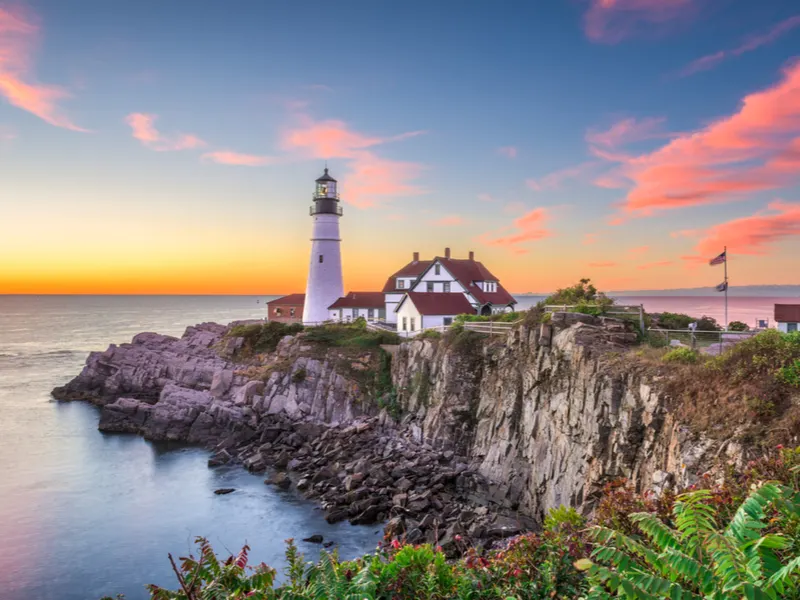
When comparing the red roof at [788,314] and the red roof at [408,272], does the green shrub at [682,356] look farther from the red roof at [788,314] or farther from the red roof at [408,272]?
the red roof at [408,272]

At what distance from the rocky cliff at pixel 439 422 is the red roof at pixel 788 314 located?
11109 mm

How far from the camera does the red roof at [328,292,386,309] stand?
5900 cm

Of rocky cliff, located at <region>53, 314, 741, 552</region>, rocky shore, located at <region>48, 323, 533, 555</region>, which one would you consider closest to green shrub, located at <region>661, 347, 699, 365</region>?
rocky cliff, located at <region>53, 314, 741, 552</region>

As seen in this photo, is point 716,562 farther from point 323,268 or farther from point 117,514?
point 323,268

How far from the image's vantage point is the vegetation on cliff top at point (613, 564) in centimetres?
501

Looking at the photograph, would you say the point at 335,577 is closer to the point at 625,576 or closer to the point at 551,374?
the point at 625,576

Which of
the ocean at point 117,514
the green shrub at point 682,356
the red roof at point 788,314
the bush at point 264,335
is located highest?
the red roof at point 788,314

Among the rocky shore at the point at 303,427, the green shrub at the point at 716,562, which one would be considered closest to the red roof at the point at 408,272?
the rocky shore at the point at 303,427

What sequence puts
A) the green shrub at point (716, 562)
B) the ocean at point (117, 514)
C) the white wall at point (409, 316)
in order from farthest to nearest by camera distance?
1. the white wall at point (409, 316)
2. the ocean at point (117, 514)
3. the green shrub at point (716, 562)

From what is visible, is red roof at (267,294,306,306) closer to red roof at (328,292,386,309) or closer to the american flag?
red roof at (328,292,386,309)

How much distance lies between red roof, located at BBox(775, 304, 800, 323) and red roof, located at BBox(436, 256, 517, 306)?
899 inches

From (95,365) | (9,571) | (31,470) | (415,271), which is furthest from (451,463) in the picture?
(95,365)

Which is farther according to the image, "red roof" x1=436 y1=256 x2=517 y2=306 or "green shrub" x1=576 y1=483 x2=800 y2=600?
"red roof" x1=436 y1=256 x2=517 y2=306


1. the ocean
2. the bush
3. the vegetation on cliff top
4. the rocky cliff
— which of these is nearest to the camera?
the vegetation on cliff top
